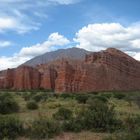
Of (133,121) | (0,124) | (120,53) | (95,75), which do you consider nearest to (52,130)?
(0,124)

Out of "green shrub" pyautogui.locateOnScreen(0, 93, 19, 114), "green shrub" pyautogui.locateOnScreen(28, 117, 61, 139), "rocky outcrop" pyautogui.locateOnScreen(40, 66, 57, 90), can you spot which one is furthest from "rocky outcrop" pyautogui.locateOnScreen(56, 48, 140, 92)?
"green shrub" pyautogui.locateOnScreen(28, 117, 61, 139)

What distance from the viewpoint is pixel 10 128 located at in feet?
53.2

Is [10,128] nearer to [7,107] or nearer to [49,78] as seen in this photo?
[7,107]

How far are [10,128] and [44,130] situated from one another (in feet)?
4.60

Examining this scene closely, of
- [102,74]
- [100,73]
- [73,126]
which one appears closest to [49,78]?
[102,74]

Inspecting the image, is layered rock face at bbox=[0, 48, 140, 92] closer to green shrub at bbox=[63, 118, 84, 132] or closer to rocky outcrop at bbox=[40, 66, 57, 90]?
rocky outcrop at bbox=[40, 66, 57, 90]

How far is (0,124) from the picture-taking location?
52.8 ft

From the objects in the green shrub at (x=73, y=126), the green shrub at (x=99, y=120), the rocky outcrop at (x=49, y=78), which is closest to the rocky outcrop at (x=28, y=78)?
the rocky outcrop at (x=49, y=78)

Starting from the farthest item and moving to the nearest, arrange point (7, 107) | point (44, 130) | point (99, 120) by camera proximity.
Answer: point (7, 107), point (99, 120), point (44, 130)

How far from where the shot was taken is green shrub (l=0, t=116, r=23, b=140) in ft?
51.6

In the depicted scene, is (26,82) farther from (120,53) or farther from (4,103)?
(4,103)

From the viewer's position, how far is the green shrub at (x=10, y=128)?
15.7m

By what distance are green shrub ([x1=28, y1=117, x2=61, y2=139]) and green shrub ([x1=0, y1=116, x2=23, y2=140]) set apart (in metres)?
0.50

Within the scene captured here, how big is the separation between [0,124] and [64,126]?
10.3 feet
